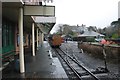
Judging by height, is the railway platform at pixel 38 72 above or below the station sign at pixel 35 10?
below

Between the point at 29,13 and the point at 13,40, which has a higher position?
the point at 29,13

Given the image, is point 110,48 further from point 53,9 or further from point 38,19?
point 53,9

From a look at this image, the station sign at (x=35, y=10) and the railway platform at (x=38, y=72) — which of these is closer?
the railway platform at (x=38, y=72)

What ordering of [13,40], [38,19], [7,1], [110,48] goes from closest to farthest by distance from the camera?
[7,1], [110,48], [38,19], [13,40]

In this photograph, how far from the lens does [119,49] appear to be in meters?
21.7

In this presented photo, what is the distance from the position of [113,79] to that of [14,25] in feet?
61.5

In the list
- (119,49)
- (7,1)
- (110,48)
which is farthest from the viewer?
(110,48)

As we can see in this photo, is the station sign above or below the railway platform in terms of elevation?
above

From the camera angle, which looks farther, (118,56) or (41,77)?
(118,56)

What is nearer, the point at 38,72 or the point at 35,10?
the point at 38,72

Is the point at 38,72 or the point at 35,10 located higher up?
the point at 35,10

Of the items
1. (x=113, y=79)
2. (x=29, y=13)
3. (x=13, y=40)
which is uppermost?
(x=29, y=13)

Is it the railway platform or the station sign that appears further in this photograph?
the station sign

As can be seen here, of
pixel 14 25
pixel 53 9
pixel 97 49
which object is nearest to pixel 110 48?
pixel 97 49
